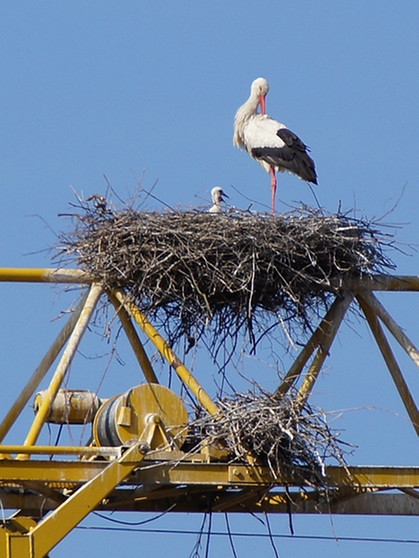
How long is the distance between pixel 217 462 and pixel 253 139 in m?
8.13

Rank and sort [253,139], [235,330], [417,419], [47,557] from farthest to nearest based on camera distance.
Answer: [253,139] < [235,330] < [417,419] < [47,557]

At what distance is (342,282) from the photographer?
1313cm

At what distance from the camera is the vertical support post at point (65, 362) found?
1156 centimetres

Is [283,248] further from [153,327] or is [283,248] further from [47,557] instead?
[47,557]

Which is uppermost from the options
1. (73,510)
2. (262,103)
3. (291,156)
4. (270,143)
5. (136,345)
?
(262,103)

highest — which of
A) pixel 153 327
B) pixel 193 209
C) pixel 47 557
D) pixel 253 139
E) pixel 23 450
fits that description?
pixel 253 139

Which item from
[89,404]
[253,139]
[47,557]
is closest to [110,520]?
[89,404]

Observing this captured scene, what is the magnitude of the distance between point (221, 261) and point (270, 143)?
19.3ft

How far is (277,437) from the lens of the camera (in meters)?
11.4

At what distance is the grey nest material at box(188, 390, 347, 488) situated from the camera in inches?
450

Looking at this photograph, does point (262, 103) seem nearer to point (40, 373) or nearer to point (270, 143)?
point (270, 143)

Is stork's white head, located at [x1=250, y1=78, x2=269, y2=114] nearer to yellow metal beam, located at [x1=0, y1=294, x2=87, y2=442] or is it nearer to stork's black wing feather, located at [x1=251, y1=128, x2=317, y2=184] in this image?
stork's black wing feather, located at [x1=251, y1=128, x2=317, y2=184]

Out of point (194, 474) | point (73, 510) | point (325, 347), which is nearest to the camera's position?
point (73, 510)

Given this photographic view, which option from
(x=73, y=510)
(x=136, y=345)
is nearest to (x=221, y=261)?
(x=136, y=345)
